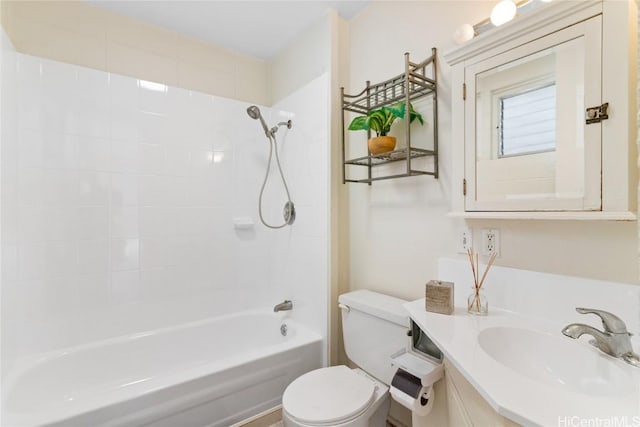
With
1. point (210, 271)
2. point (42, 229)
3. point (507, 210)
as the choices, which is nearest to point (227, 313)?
point (210, 271)

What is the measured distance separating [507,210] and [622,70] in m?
0.49

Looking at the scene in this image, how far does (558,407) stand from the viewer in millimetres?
563

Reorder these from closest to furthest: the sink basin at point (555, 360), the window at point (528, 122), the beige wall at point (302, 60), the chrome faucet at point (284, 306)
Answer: the sink basin at point (555, 360)
the window at point (528, 122)
the beige wall at point (302, 60)
the chrome faucet at point (284, 306)

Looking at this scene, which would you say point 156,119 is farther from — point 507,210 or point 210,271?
point 507,210

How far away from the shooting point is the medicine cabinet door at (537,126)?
0.88m

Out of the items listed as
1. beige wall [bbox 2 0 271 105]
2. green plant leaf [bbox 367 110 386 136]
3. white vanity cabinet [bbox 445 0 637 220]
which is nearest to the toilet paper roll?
white vanity cabinet [bbox 445 0 637 220]

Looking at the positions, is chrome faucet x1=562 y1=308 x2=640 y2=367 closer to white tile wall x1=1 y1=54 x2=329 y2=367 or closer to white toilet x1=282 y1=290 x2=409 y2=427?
white toilet x1=282 y1=290 x2=409 y2=427

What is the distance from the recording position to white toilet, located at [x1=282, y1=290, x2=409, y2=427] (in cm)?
118

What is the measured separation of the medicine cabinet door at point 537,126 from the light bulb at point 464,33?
0.12m

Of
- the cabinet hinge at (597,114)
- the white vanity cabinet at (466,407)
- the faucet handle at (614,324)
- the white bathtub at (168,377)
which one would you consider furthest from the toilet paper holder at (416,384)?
the cabinet hinge at (597,114)

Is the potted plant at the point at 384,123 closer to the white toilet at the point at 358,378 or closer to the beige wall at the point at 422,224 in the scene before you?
the beige wall at the point at 422,224

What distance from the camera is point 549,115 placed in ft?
3.19

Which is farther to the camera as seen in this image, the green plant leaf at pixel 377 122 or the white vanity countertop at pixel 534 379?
the green plant leaf at pixel 377 122

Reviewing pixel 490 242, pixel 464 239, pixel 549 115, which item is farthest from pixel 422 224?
pixel 549 115
